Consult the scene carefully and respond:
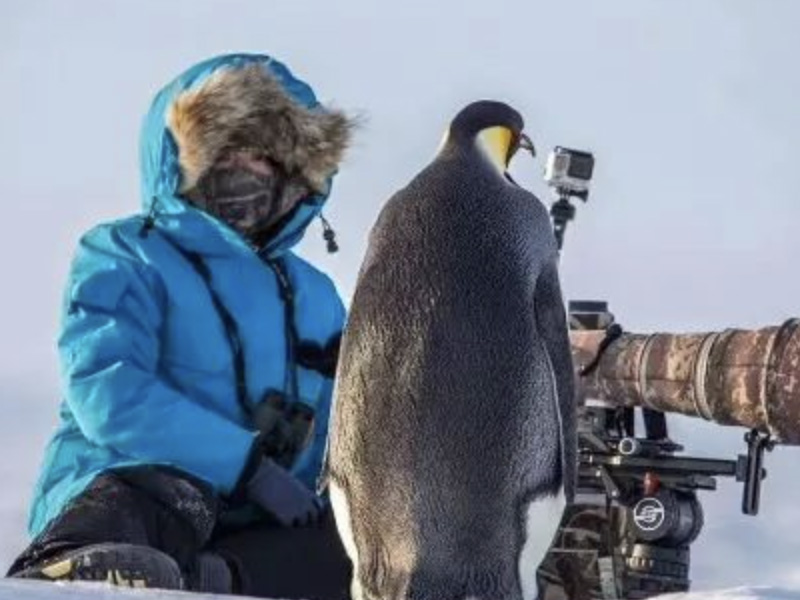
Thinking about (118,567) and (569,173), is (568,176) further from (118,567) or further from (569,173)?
(118,567)

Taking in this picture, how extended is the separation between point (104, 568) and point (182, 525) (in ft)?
1.35

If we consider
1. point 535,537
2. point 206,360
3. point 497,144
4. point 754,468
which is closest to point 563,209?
point 754,468

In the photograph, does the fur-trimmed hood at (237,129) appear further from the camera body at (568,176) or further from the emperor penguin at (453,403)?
the camera body at (568,176)

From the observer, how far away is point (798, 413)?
590cm

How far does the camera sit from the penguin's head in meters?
4.24

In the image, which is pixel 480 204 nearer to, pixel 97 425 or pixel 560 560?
pixel 97 425

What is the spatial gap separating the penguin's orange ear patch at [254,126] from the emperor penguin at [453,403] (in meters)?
0.61

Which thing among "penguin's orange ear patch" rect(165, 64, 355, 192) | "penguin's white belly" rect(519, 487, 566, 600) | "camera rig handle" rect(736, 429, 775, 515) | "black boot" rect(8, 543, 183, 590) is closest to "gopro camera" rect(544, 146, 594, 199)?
"camera rig handle" rect(736, 429, 775, 515)

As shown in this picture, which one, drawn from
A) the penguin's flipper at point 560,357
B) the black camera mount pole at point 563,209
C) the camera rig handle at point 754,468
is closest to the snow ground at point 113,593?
the penguin's flipper at point 560,357

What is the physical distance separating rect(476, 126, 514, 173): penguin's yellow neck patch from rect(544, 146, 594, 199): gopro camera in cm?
204

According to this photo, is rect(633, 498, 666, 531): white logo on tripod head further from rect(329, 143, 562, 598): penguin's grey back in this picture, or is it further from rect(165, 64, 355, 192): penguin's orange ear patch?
rect(329, 143, 562, 598): penguin's grey back

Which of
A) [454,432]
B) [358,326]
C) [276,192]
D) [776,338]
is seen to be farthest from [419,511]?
[776,338]

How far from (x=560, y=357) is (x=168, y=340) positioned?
33.4 inches

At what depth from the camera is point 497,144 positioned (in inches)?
168
